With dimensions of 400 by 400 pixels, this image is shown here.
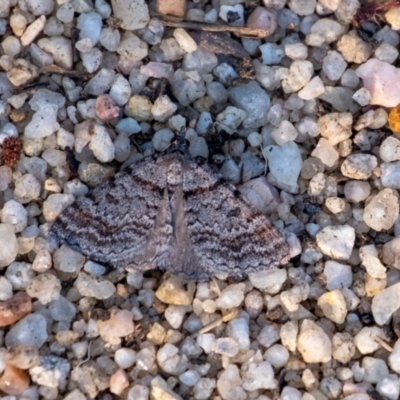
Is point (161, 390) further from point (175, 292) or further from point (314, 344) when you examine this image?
point (314, 344)

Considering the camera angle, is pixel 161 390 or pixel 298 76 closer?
pixel 161 390

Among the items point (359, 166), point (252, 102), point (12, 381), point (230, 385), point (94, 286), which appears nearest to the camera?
point (12, 381)

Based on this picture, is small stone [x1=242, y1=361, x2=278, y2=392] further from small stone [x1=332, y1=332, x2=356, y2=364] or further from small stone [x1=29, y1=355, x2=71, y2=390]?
small stone [x1=29, y1=355, x2=71, y2=390]

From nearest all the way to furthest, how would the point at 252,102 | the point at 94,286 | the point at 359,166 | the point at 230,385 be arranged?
1. the point at 230,385
2. the point at 94,286
3. the point at 359,166
4. the point at 252,102

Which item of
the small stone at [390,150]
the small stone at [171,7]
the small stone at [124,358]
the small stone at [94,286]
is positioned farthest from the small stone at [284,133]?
the small stone at [124,358]

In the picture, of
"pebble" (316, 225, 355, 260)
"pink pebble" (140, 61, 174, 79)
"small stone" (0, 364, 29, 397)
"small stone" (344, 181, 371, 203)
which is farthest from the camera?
"pink pebble" (140, 61, 174, 79)

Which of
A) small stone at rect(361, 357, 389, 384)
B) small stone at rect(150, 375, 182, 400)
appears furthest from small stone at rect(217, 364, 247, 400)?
small stone at rect(361, 357, 389, 384)

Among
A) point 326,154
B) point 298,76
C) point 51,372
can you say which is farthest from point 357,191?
point 51,372

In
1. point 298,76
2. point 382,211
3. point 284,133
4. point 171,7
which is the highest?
point 171,7
